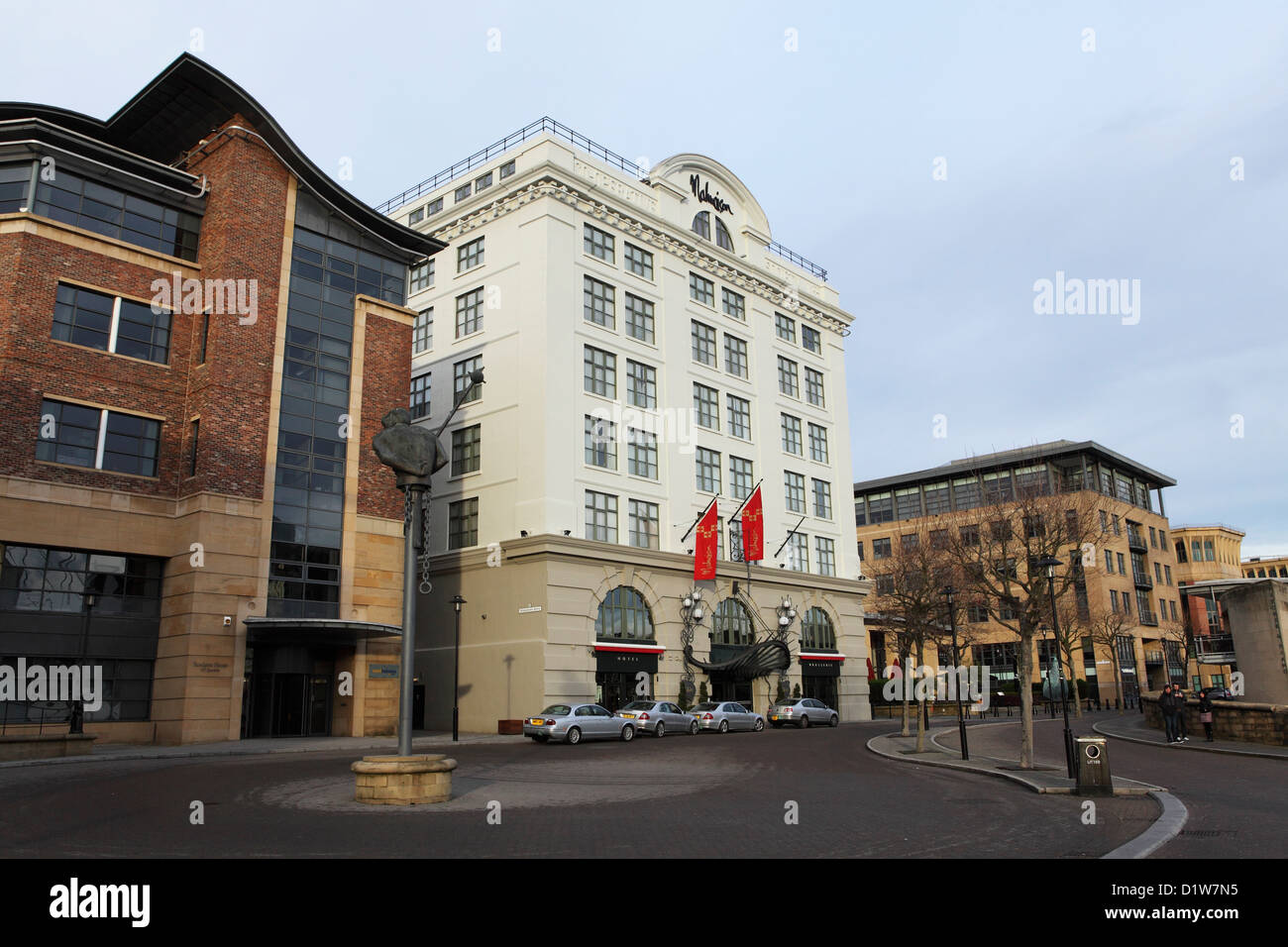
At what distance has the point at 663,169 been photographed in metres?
48.5

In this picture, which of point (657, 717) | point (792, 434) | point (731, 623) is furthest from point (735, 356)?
point (657, 717)

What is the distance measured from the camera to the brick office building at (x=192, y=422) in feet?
92.7

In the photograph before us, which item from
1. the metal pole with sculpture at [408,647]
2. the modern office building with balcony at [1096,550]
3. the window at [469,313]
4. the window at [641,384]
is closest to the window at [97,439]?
the window at [469,313]

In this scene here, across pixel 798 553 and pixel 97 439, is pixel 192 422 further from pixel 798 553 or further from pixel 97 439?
pixel 798 553

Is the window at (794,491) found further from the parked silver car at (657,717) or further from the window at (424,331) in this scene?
the window at (424,331)

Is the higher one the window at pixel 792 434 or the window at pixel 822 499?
the window at pixel 792 434

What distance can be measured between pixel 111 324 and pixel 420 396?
17.5m

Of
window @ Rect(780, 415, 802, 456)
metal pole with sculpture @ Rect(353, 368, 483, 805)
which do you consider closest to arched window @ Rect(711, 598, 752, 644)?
window @ Rect(780, 415, 802, 456)

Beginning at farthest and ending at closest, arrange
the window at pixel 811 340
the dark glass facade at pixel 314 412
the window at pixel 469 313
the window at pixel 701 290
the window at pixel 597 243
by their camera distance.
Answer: the window at pixel 811 340, the window at pixel 701 290, the window at pixel 469 313, the window at pixel 597 243, the dark glass facade at pixel 314 412

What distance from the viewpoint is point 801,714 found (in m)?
42.8

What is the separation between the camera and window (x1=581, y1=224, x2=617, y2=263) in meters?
43.4

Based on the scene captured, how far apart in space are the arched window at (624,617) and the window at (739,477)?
9.48 meters
